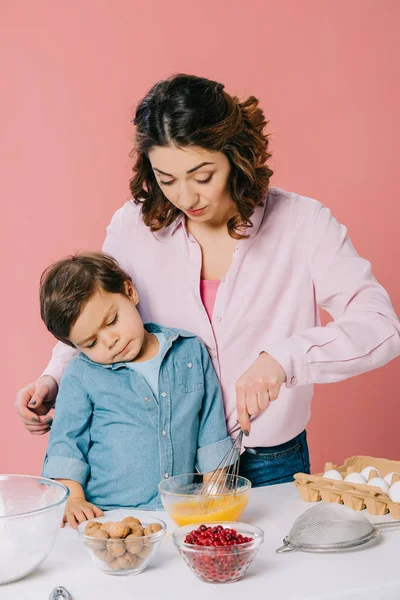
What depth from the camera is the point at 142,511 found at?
167 centimetres

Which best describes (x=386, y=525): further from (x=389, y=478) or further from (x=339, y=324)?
(x=339, y=324)

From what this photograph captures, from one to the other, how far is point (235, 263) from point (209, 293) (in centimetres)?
10

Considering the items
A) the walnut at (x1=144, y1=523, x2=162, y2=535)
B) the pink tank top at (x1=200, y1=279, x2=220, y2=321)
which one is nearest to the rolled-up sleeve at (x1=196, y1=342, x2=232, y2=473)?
the pink tank top at (x1=200, y1=279, x2=220, y2=321)

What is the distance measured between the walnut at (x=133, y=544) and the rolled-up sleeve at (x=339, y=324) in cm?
47

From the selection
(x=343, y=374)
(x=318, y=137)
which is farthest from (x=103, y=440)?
(x=318, y=137)

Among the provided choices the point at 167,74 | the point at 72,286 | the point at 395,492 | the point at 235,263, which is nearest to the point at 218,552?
the point at 395,492

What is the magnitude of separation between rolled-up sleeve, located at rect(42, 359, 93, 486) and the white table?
0.29 m

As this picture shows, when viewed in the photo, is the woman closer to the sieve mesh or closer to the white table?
the sieve mesh

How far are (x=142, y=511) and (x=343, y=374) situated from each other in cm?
48

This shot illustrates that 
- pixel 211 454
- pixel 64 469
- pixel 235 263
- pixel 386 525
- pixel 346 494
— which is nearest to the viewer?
pixel 386 525

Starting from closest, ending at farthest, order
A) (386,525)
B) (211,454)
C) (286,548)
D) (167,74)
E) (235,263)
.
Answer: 1. (286,548)
2. (386,525)
3. (211,454)
4. (235,263)
5. (167,74)

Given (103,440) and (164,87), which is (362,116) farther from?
(103,440)

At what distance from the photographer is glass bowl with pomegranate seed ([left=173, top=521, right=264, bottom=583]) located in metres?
1.25

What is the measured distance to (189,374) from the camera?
1.86m
